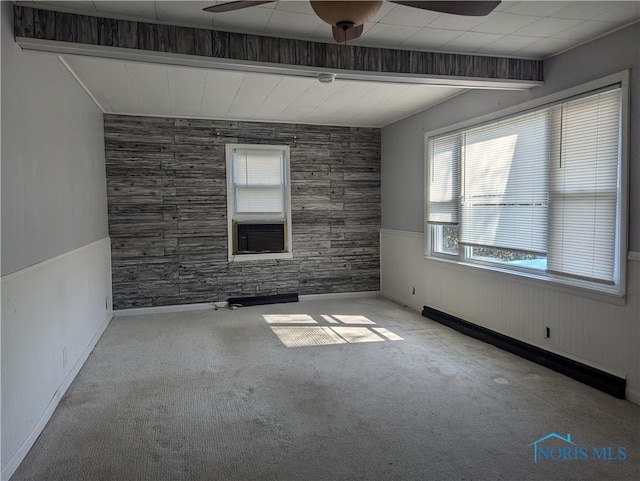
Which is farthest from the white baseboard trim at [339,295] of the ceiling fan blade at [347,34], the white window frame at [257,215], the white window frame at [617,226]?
the ceiling fan blade at [347,34]

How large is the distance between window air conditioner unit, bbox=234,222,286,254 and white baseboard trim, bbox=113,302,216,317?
0.80 m

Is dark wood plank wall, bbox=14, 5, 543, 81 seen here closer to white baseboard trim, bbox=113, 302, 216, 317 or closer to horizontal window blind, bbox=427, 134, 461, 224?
horizontal window blind, bbox=427, 134, 461, 224

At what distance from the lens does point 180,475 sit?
222cm

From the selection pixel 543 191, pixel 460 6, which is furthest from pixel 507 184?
pixel 460 6

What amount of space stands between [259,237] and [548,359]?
12.7ft

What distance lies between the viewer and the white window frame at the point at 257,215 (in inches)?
235

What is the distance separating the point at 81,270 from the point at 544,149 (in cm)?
417

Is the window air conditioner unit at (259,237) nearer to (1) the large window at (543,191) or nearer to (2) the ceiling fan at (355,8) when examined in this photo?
(1) the large window at (543,191)

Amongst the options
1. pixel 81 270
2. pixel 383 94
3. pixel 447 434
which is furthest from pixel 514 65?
pixel 81 270

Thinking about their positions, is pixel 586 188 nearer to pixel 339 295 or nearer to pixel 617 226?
pixel 617 226

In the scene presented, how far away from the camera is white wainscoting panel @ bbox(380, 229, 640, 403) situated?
3051mm

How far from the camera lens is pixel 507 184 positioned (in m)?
4.16

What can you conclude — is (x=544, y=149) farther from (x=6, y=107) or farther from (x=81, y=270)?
(x=81, y=270)

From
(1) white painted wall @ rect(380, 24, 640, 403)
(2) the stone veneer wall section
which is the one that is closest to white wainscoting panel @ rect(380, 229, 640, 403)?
(1) white painted wall @ rect(380, 24, 640, 403)
